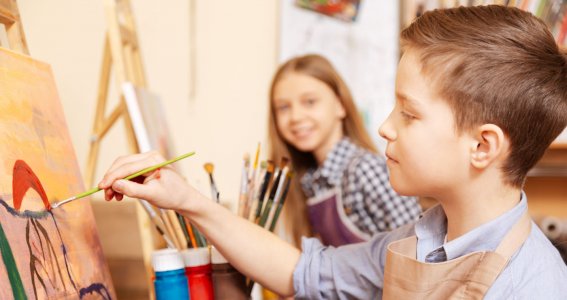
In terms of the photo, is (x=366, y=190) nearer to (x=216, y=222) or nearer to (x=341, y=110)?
(x=341, y=110)

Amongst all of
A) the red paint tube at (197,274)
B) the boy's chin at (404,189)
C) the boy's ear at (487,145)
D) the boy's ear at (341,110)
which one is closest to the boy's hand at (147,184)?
the red paint tube at (197,274)

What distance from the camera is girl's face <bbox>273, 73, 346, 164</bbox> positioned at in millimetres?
1856

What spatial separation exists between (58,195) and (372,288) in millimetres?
530

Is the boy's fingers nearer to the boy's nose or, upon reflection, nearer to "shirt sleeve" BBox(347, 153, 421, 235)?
the boy's nose

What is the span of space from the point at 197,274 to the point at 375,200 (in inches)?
32.3

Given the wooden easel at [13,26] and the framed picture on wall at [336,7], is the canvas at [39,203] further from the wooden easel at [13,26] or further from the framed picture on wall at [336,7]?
the framed picture on wall at [336,7]

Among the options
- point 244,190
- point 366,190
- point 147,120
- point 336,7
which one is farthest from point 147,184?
point 336,7

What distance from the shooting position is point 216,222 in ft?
3.10

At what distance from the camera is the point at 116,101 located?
2432mm

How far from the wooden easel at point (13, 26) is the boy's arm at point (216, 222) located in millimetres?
276

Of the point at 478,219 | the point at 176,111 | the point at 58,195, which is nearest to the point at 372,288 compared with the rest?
the point at 478,219

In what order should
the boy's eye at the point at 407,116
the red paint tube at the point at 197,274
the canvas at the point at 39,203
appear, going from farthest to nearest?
the red paint tube at the point at 197,274
the boy's eye at the point at 407,116
the canvas at the point at 39,203

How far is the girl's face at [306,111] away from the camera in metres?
1.86

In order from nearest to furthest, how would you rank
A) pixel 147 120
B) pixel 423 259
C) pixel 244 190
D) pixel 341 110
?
pixel 423 259
pixel 244 190
pixel 147 120
pixel 341 110
